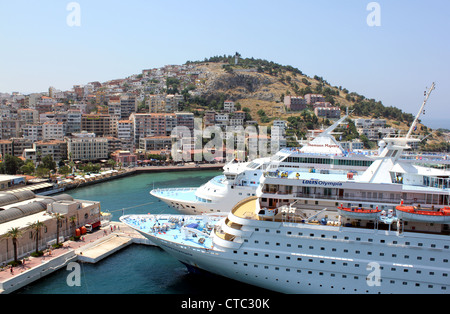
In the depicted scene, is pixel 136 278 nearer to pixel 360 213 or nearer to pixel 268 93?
pixel 360 213

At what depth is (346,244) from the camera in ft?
41.7

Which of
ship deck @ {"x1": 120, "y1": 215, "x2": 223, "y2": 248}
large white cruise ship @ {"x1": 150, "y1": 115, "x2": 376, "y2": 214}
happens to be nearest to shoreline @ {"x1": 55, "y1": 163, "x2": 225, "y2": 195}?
large white cruise ship @ {"x1": 150, "y1": 115, "x2": 376, "y2": 214}

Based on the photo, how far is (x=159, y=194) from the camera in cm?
2344

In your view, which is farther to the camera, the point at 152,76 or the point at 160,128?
the point at 152,76

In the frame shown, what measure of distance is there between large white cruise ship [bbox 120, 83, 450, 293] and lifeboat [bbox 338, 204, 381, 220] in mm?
29

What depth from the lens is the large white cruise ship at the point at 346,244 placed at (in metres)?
12.3

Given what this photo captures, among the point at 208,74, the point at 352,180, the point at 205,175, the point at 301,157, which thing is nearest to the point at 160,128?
the point at 205,175

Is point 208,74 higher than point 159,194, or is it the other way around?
point 208,74

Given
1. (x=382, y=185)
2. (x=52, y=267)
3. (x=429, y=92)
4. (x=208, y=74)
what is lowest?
(x=52, y=267)

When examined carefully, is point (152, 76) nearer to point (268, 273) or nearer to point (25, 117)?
point (25, 117)

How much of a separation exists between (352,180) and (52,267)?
12150 millimetres

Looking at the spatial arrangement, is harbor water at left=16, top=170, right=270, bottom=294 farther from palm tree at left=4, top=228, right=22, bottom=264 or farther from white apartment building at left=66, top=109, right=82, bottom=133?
white apartment building at left=66, top=109, right=82, bottom=133

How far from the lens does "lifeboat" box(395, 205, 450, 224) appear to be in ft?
40.4

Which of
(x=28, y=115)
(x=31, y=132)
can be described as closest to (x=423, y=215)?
(x=31, y=132)
